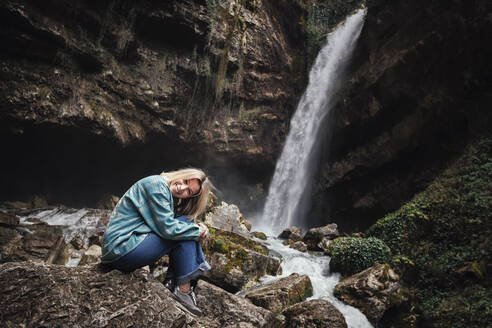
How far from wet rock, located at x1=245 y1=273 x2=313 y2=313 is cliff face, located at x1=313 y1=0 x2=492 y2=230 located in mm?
8703

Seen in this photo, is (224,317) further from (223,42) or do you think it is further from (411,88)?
(223,42)

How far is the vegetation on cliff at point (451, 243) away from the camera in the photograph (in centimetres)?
526

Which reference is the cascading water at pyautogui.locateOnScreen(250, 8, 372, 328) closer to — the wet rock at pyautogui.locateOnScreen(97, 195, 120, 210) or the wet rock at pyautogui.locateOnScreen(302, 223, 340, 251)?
the wet rock at pyautogui.locateOnScreen(302, 223, 340, 251)

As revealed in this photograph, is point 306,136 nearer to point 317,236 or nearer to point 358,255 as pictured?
point 317,236

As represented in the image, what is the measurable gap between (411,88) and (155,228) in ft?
44.7

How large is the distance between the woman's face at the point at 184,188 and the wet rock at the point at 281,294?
2.88m

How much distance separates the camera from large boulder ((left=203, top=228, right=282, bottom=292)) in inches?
215

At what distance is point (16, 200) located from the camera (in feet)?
43.8

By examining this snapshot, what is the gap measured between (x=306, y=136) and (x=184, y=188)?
16.5m

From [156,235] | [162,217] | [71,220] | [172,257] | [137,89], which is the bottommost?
[71,220]

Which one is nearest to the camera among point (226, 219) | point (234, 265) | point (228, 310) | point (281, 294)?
point (228, 310)

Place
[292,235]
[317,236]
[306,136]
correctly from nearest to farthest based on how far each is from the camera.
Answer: [317,236], [292,235], [306,136]

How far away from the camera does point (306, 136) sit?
60.6 feet

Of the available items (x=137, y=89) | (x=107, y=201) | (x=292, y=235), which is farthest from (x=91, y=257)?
(x=107, y=201)
